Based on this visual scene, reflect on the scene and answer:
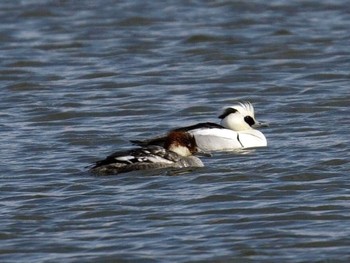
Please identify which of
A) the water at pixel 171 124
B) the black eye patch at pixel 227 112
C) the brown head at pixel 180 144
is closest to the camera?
the water at pixel 171 124

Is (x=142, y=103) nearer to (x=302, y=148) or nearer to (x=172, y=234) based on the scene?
(x=302, y=148)

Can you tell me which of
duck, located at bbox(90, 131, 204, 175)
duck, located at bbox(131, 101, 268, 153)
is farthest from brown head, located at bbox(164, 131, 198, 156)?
duck, located at bbox(131, 101, 268, 153)

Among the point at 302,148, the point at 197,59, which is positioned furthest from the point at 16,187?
the point at 197,59

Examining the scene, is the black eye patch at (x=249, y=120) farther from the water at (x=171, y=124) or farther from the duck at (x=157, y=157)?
the duck at (x=157, y=157)

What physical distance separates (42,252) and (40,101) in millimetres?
6706

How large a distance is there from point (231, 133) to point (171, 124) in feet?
3.63

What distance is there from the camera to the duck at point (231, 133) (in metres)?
13.3

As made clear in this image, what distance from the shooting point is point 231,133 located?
1364cm

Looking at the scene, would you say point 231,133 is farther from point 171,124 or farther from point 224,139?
point 171,124

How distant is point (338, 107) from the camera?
1504 centimetres

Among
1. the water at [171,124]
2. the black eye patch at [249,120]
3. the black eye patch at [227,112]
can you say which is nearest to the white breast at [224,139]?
the water at [171,124]

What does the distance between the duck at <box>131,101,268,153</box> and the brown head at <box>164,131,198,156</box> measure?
0.72ft

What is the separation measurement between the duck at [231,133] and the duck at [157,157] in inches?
11.3

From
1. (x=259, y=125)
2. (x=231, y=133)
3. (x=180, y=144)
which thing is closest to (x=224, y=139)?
(x=231, y=133)
